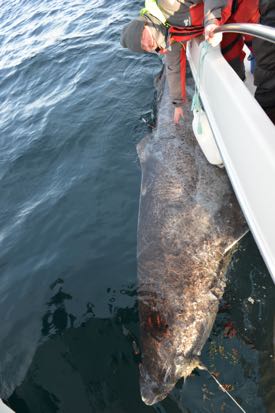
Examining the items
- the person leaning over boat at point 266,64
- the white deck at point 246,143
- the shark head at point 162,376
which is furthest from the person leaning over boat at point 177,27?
the shark head at point 162,376

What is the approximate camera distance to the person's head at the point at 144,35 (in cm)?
446

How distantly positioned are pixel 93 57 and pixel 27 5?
8373mm

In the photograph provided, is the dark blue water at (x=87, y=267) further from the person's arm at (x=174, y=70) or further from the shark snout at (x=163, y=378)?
the person's arm at (x=174, y=70)

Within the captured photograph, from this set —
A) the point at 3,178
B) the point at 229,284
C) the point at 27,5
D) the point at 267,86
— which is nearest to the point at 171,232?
the point at 229,284

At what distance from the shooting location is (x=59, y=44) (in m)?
11.2

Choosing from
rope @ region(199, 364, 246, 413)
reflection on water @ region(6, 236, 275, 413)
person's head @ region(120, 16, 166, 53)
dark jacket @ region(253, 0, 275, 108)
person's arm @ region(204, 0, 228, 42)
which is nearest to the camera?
dark jacket @ region(253, 0, 275, 108)

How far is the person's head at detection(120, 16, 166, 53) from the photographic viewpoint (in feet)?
14.6

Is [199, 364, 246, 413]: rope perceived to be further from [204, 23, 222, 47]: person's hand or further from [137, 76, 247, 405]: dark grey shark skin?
[204, 23, 222, 47]: person's hand

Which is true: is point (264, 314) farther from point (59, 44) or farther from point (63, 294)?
point (59, 44)

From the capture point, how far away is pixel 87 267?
4.96 metres

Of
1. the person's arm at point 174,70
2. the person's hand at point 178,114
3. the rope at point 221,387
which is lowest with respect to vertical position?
the rope at point 221,387

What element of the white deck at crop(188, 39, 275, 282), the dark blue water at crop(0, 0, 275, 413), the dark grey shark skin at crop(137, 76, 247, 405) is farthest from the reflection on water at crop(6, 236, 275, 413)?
the white deck at crop(188, 39, 275, 282)

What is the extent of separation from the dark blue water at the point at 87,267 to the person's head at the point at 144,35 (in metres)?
1.99

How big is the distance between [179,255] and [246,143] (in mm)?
1775
